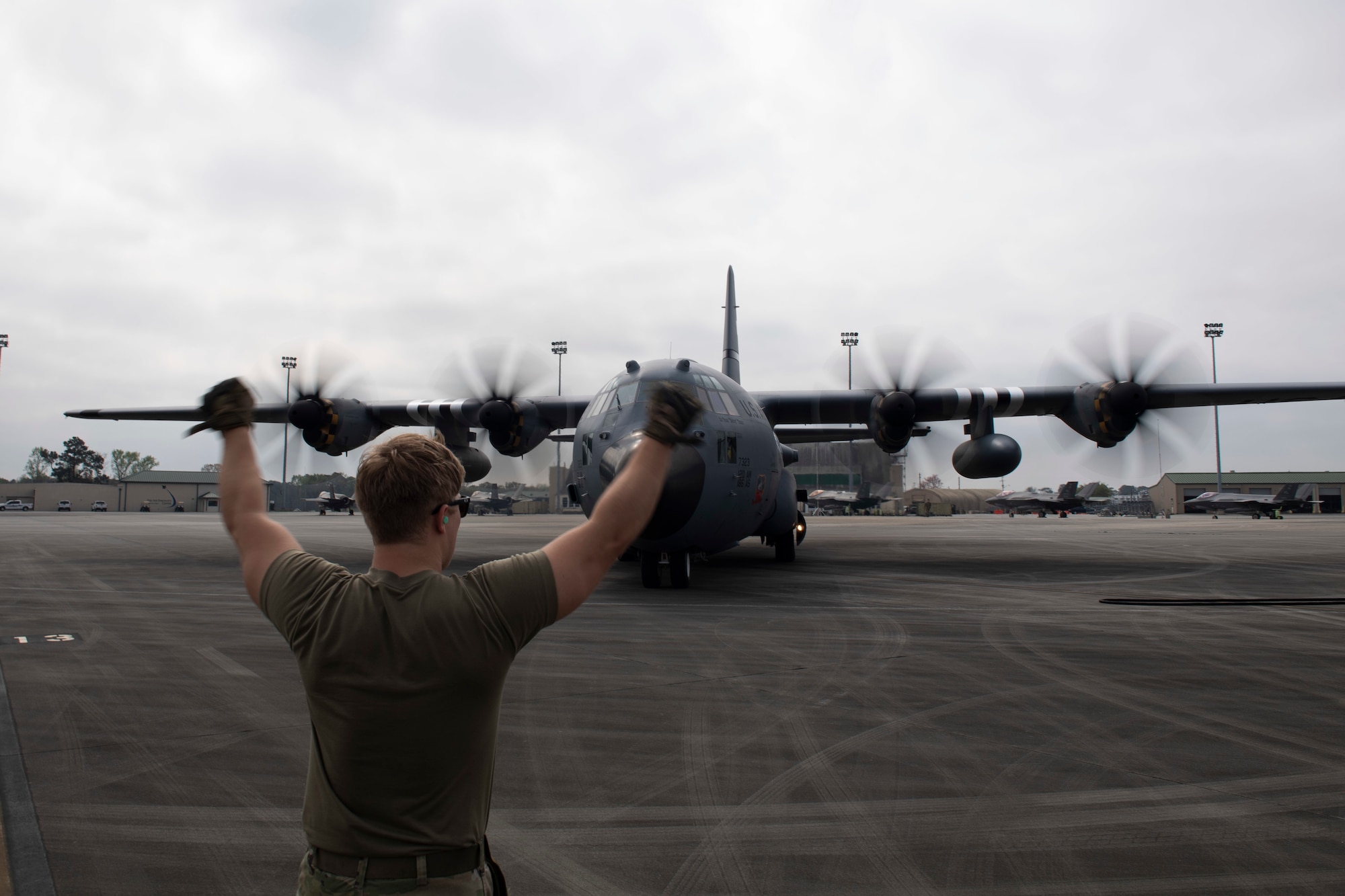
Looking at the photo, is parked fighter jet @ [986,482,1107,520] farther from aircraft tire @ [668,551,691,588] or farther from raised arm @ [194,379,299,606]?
raised arm @ [194,379,299,606]

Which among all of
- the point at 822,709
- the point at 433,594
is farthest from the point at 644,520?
the point at 822,709

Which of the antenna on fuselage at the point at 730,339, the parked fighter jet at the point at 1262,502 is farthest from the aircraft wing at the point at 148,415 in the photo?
the parked fighter jet at the point at 1262,502

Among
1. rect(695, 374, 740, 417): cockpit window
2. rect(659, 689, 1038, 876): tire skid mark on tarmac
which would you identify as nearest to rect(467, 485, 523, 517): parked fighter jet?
rect(695, 374, 740, 417): cockpit window

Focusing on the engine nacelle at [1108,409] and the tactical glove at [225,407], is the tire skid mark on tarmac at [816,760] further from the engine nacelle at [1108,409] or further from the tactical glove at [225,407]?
the engine nacelle at [1108,409]

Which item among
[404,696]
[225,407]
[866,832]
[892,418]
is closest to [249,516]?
[225,407]

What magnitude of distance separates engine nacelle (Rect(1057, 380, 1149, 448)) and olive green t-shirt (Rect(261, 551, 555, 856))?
1924 centimetres

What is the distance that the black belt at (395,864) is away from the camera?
1656 millimetres

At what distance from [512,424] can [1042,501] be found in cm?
6696

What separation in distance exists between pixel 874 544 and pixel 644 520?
2412cm

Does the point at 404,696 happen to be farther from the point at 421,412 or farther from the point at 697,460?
the point at 421,412

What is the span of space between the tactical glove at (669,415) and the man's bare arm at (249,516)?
37.1 inches

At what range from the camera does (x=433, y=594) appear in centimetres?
174

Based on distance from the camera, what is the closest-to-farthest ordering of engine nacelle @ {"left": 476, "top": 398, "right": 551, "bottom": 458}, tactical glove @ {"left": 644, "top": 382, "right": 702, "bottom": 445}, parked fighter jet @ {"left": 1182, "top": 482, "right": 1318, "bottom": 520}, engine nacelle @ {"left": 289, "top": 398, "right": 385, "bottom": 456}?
tactical glove @ {"left": 644, "top": 382, "right": 702, "bottom": 445}, engine nacelle @ {"left": 476, "top": 398, "right": 551, "bottom": 458}, engine nacelle @ {"left": 289, "top": 398, "right": 385, "bottom": 456}, parked fighter jet @ {"left": 1182, "top": 482, "right": 1318, "bottom": 520}

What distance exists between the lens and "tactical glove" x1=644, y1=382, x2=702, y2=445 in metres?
2.00
